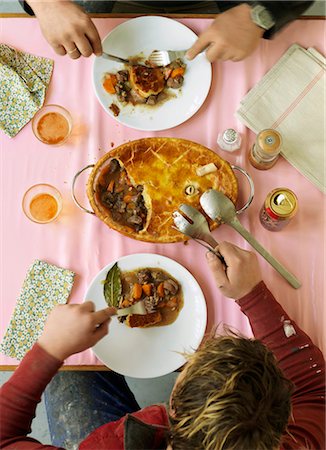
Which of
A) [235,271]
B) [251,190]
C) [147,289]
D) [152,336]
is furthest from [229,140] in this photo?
[152,336]

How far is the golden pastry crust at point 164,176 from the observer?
1.22 metres

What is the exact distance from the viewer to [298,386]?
1.13 metres

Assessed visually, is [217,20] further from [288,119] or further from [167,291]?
[167,291]

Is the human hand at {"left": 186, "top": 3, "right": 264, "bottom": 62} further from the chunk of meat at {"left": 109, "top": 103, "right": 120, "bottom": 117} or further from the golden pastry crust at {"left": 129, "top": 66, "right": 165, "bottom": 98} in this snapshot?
the chunk of meat at {"left": 109, "top": 103, "right": 120, "bottom": 117}

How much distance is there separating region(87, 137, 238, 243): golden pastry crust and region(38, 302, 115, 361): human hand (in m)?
0.24

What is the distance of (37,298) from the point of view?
120 centimetres

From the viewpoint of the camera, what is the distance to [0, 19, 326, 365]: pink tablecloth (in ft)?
4.00

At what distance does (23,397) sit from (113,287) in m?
0.33

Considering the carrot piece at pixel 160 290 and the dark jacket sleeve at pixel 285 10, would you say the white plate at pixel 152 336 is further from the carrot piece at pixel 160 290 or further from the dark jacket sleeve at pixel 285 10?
the dark jacket sleeve at pixel 285 10

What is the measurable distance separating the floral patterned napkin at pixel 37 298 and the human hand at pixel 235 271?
0.38 meters

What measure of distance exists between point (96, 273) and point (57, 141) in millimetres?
382

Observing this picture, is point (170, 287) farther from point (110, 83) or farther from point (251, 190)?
point (110, 83)

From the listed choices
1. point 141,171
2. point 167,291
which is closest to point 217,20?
point 141,171

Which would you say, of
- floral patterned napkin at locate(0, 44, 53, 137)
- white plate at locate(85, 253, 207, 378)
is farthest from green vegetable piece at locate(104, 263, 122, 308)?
floral patterned napkin at locate(0, 44, 53, 137)
